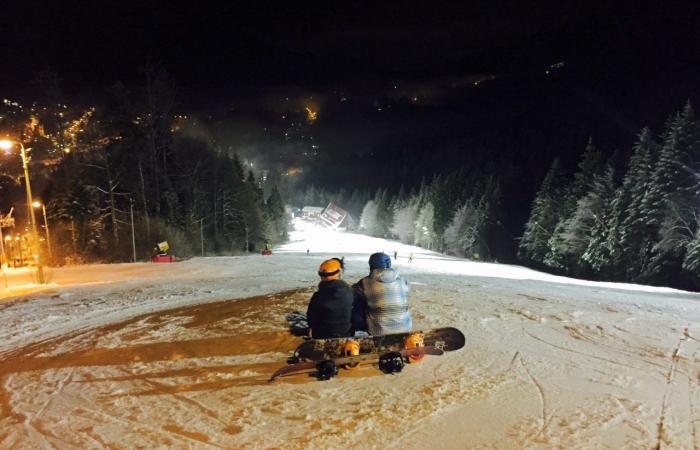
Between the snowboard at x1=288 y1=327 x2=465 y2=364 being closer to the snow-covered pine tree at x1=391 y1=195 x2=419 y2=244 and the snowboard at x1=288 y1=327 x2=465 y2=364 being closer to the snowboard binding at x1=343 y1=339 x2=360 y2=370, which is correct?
the snowboard binding at x1=343 y1=339 x2=360 y2=370

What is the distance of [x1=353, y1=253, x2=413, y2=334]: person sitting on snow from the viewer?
23.8 feet

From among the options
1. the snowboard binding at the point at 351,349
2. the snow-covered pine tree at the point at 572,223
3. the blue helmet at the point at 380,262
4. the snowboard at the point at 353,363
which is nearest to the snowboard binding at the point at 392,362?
the snowboard at the point at 353,363

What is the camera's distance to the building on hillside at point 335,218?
14912cm

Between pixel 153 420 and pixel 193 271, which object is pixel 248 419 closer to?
pixel 153 420

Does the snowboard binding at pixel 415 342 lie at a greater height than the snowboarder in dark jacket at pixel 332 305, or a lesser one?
lesser

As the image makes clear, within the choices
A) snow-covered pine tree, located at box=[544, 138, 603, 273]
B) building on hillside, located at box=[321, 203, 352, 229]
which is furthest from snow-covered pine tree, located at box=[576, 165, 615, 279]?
building on hillside, located at box=[321, 203, 352, 229]

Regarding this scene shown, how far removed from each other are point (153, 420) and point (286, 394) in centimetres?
183

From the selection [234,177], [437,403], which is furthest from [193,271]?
[234,177]

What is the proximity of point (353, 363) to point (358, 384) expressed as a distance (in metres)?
0.38

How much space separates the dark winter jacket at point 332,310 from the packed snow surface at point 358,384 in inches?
30.6

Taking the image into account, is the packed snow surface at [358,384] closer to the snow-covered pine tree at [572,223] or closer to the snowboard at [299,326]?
the snowboard at [299,326]

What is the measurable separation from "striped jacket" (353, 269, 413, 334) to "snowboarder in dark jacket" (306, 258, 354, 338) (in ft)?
1.35

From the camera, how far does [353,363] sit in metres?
6.94

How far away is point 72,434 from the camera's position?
17.6 ft
